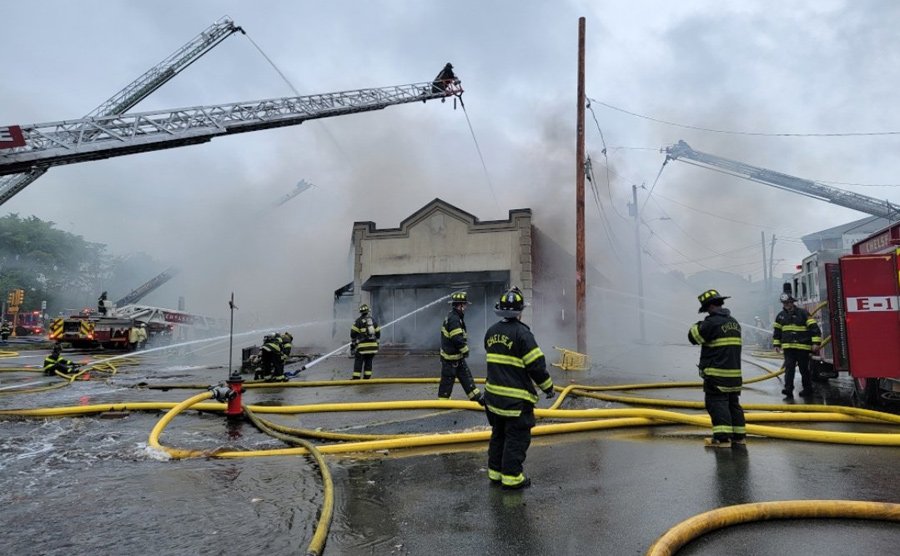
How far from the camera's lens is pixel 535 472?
4148 mm

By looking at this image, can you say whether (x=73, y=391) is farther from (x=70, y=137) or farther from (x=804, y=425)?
(x=804, y=425)

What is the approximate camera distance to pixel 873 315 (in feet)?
20.5

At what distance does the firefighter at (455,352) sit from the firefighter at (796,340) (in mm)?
4738

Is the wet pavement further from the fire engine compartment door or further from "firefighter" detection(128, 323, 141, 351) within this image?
"firefighter" detection(128, 323, 141, 351)

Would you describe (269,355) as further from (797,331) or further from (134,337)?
(134,337)

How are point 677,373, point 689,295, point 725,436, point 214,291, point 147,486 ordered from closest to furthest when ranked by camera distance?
point 147,486 < point 725,436 < point 677,373 < point 214,291 < point 689,295

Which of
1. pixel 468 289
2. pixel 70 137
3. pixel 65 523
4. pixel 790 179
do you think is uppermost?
pixel 790 179

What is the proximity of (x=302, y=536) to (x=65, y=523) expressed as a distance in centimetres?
156

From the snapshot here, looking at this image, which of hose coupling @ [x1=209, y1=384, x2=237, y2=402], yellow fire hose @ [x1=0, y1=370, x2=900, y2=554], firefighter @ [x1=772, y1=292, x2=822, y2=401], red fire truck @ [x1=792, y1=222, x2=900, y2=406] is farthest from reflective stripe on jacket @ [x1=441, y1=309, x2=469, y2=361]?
firefighter @ [x1=772, y1=292, x2=822, y2=401]

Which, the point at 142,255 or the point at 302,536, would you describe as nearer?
the point at 302,536

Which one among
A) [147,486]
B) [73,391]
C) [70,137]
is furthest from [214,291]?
[147,486]

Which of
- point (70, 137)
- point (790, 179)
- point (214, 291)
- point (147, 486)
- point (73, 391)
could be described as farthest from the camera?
point (214, 291)

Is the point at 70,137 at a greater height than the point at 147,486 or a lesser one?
greater

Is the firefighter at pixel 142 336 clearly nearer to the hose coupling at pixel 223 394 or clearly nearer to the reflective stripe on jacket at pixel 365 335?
the reflective stripe on jacket at pixel 365 335
